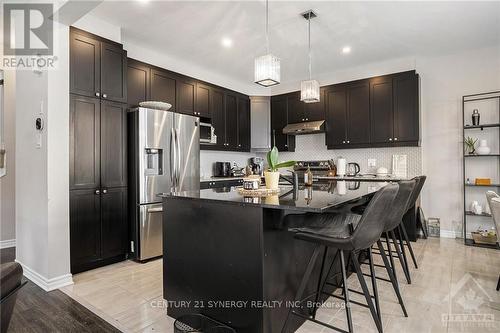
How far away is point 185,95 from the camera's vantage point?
4410 mm

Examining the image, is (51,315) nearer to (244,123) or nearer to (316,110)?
(244,123)

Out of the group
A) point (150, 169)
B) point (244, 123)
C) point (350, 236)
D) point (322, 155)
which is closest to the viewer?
point (350, 236)

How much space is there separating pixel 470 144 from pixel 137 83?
467cm

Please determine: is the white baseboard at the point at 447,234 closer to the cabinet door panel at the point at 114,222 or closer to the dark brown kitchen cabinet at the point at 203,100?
the dark brown kitchen cabinet at the point at 203,100

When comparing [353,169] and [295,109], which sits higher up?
[295,109]

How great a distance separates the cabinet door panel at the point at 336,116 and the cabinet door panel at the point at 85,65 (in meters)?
3.62

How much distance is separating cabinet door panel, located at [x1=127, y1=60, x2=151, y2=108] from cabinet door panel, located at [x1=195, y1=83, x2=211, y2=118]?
0.90 m

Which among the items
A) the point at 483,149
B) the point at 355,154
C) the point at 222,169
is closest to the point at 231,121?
the point at 222,169

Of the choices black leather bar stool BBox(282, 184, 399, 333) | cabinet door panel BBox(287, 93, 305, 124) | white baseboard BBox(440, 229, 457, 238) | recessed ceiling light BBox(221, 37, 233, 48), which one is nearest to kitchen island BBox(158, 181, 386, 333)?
black leather bar stool BBox(282, 184, 399, 333)

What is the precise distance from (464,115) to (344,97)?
1736mm

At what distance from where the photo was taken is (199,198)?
185 centimetres

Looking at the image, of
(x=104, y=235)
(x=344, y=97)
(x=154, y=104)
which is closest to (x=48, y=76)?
(x=154, y=104)

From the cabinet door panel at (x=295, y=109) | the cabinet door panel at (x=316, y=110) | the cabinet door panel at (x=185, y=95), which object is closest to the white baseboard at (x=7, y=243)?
the cabinet door panel at (x=185, y=95)

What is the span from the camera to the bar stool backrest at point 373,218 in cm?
150
